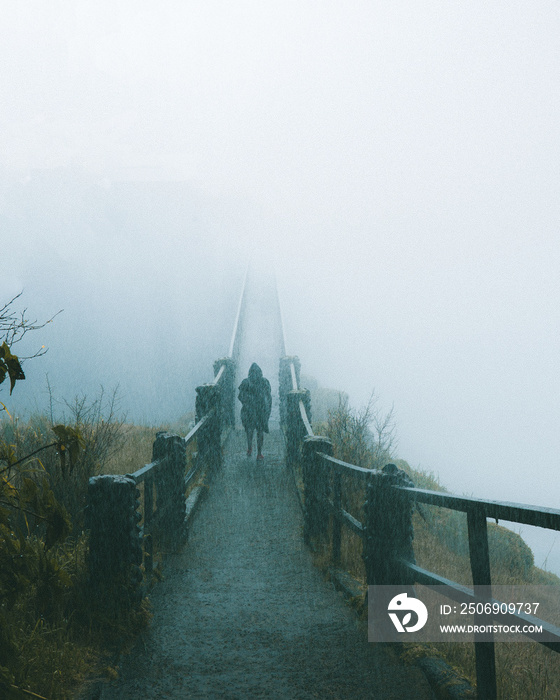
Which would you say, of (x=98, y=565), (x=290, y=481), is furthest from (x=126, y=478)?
(x=290, y=481)

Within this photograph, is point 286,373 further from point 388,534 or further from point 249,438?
point 388,534

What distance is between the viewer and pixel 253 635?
4359 mm

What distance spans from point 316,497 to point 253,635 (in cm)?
253

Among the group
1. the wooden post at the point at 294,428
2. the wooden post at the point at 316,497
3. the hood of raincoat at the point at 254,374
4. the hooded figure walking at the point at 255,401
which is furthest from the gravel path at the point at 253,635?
the hood of raincoat at the point at 254,374

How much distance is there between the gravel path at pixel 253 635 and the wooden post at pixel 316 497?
255 millimetres

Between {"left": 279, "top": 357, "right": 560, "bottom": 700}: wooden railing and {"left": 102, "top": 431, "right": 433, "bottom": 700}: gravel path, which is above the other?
{"left": 279, "top": 357, "right": 560, "bottom": 700}: wooden railing

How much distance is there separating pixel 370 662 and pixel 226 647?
104cm

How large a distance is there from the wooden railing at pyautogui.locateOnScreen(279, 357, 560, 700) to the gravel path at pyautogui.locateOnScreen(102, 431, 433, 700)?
1.58 feet

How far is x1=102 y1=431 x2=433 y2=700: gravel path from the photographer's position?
3549 millimetres

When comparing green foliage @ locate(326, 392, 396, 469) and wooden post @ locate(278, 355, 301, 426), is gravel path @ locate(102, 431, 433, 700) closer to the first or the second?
green foliage @ locate(326, 392, 396, 469)

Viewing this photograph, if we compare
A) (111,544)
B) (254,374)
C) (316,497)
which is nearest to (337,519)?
(316,497)

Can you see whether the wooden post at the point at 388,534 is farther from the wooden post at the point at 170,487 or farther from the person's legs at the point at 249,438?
the person's legs at the point at 249,438

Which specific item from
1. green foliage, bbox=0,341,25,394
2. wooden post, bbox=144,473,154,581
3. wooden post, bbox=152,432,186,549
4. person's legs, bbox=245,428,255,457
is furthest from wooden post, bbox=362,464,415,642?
person's legs, bbox=245,428,255,457

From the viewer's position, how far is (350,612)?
4.72m
